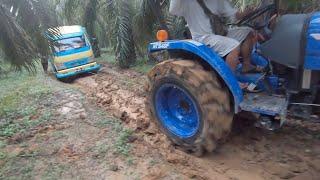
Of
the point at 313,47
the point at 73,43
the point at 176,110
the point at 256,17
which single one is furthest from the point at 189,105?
the point at 73,43

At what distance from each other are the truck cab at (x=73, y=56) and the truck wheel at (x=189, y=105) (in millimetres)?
8839

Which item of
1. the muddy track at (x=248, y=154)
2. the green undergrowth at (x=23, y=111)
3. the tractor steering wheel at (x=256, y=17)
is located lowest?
the green undergrowth at (x=23, y=111)

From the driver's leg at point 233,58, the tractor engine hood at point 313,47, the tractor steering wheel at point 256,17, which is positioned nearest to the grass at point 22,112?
the driver's leg at point 233,58

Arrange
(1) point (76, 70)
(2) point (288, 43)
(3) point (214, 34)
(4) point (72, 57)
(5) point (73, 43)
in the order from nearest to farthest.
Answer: (2) point (288, 43)
(3) point (214, 34)
(1) point (76, 70)
(4) point (72, 57)
(5) point (73, 43)

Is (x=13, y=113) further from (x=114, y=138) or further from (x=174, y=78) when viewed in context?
(x=174, y=78)

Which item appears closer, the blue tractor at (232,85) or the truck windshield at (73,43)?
the blue tractor at (232,85)

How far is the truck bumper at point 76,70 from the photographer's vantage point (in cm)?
1307

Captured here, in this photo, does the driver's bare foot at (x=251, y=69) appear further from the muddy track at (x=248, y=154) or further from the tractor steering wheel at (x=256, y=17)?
the muddy track at (x=248, y=154)

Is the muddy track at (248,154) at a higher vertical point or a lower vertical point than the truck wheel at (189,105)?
lower

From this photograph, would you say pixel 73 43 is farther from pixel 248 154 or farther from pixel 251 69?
pixel 248 154

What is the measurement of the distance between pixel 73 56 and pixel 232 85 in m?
10.2

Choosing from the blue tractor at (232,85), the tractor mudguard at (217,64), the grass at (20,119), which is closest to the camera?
the blue tractor at (232,85)

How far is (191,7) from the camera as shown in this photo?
4.46 meters

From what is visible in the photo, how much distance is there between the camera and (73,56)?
44.1 feet
